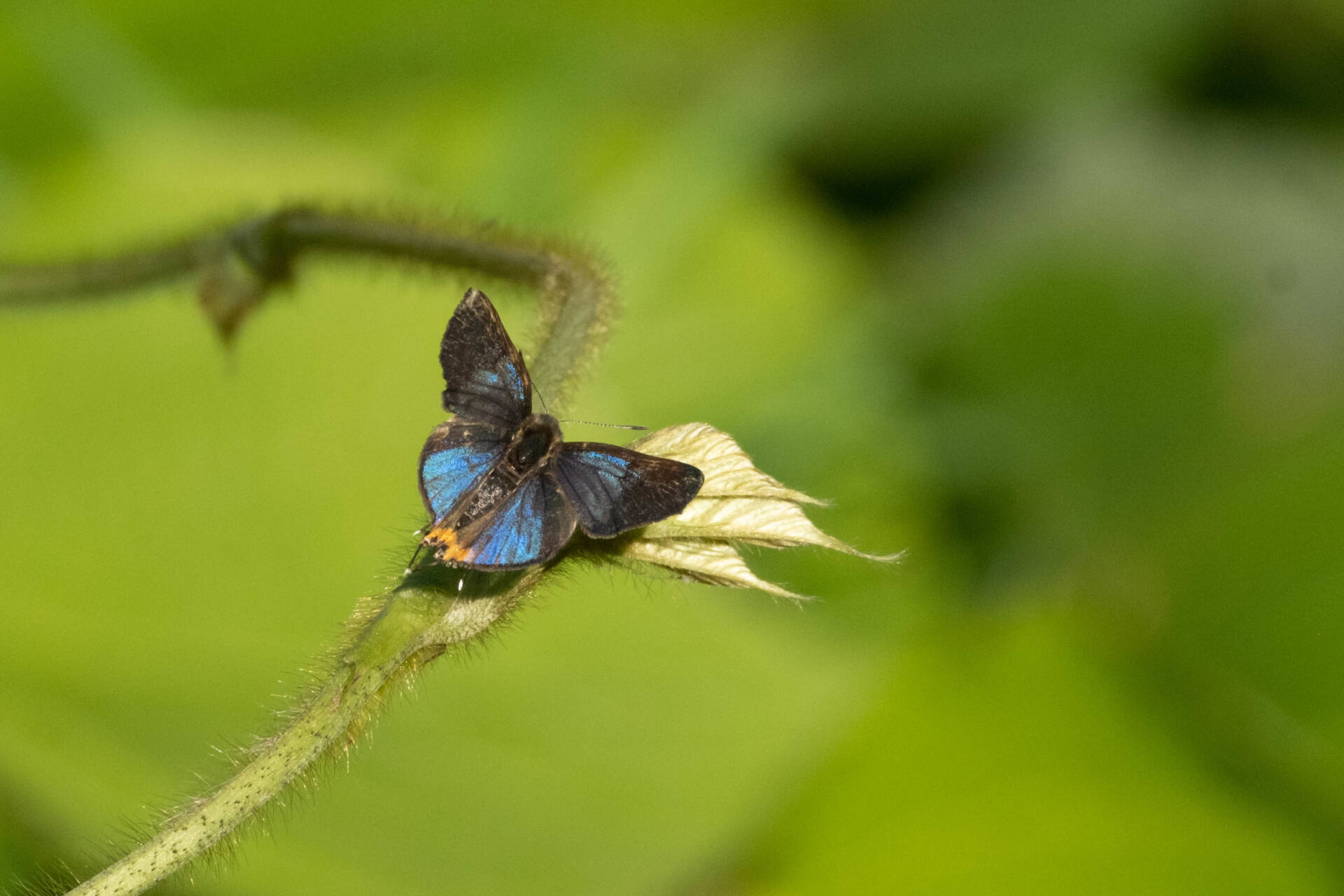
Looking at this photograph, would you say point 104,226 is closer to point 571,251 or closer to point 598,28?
point 598,28

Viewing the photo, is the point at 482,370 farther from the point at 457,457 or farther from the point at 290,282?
the point at 290,282

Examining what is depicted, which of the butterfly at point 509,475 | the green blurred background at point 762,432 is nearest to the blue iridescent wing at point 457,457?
the butterfly at point 509,475

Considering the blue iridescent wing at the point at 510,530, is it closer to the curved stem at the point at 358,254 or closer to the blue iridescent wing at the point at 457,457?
the blue iridescent wing at the point at 457,457

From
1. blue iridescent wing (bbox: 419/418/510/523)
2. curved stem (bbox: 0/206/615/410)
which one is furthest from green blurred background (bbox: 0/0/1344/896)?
blue iridescent wing (bbox: 419/418/510/523)

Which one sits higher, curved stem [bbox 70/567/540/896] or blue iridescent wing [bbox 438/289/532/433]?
Answer: blue iridescent wing [bbox 438/289/532/433]

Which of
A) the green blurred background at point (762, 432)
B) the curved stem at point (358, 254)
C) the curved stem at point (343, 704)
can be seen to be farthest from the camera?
the green blurred background at point (762, 432)

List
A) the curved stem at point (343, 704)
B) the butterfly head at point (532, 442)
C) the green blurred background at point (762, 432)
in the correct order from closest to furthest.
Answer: the curved stem at point (343, 704), the butterfly head at point (532, 442), the green blurred background at point (762, 432)

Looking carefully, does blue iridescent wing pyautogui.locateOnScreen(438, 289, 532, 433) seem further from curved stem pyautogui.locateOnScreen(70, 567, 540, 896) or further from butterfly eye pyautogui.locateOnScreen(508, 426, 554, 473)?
curved stem pyautogui.locateOnScreen(70, 567, 540, 896)
